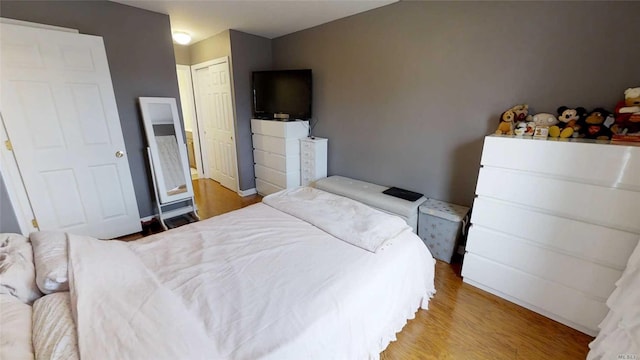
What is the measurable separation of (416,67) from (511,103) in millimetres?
917

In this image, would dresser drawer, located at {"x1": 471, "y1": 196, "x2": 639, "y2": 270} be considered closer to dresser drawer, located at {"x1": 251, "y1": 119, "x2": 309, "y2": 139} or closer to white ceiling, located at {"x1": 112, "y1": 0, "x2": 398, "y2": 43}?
white ceiling, located at {"x1": 112, "y1": 0, "x2": 398, "y2": 43}

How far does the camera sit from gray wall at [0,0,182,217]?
7.53 feet

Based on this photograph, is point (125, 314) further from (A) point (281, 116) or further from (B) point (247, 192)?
(B) point (247, 192)

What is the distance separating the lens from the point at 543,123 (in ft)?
6.11

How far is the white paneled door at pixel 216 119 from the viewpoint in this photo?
3.82m

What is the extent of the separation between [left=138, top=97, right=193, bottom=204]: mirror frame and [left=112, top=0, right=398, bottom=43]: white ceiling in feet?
3.15

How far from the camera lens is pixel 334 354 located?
104 centimetres

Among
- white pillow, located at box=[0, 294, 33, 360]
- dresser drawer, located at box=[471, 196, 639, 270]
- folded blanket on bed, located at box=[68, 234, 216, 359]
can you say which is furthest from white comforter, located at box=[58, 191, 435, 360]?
dresser drawer, located at box=[471, 196, 639, 270]

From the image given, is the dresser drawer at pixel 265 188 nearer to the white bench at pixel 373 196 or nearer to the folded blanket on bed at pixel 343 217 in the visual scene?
the white bench at pixel 373 196

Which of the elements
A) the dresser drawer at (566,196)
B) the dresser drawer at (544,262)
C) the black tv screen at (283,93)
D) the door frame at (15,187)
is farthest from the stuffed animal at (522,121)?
the door frame at (15,187)

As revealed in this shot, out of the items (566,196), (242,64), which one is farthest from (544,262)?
(242,64)

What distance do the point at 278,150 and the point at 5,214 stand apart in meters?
2.61

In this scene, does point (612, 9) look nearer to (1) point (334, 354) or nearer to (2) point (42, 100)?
(1) point (334, 354)

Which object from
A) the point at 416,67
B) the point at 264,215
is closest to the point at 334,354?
the point at 264,215
